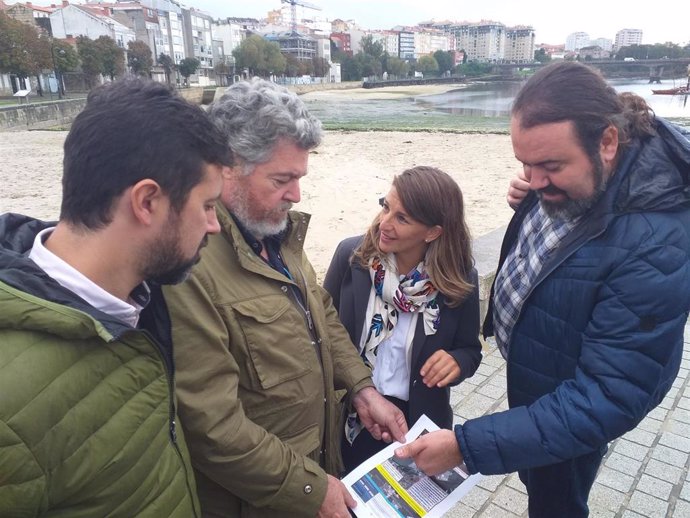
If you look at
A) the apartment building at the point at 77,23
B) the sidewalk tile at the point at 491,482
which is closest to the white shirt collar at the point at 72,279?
the sidewalk tile at the point at 491,482

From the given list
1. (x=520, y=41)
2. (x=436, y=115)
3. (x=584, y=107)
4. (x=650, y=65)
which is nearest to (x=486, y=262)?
(x=584, y=107)

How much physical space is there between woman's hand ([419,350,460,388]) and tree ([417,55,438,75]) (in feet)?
398

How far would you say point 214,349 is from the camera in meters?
1.58

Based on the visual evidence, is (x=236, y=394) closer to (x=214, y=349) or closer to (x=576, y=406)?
(x=214, y=349)

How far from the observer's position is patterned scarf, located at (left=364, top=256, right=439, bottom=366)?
7.79 feet

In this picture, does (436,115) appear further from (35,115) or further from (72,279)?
(72,279)

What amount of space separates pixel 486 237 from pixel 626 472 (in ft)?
9.81

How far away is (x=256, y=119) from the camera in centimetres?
186

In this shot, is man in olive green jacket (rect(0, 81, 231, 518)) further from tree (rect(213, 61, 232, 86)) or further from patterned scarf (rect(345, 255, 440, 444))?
tree (rect(213, 61, 232, 86))

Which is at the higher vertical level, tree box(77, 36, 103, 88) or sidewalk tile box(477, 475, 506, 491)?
tree box(77, 36, 103, 88)

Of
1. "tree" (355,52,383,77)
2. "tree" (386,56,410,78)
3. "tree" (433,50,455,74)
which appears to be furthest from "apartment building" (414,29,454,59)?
"tree" (355,52,383,77)

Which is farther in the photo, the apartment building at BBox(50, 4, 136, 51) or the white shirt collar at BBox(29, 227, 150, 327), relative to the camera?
the apartment building at BBox(50, 4, 136, 51)

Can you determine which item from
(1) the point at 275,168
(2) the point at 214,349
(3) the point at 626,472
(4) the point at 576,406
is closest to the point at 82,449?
(2) the point at 214,349

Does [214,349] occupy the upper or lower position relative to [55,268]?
lower
